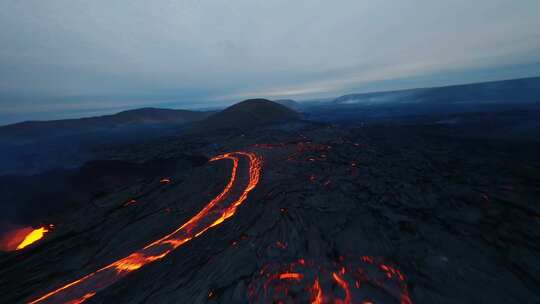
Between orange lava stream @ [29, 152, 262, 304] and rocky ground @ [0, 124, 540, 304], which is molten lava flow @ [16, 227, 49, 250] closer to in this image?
→ rocky ground @ [0, 124, 540, 304]

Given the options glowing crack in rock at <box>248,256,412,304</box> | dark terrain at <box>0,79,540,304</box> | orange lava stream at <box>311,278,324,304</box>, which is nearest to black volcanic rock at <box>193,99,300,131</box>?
dark terrain at <box>0,79,540,304</box>

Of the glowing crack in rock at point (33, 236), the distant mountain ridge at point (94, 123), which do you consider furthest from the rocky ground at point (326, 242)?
the distant mountain ridge at point (94, 123)

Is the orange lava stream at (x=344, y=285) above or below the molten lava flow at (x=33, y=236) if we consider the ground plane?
below

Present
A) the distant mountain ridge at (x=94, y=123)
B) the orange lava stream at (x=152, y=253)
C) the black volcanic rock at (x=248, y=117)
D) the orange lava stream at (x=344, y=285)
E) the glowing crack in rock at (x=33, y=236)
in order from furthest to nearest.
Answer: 1. the distant mountain ridge at (x=94, y=123)
2. the black volcanic rock at (x=248, y=117)
3. the glowing crack in rock at (x=33, y=236)
4. the orange lava stream at (x=152, y=253)
5. the orange lava stream at (x=344, y=285)

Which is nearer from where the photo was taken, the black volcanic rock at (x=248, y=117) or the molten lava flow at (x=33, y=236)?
the molten lava flow at (x=33, y=236)

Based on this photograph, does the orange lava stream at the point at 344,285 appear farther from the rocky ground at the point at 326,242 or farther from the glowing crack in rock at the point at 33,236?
the glowing crack in rock at the point at 33,236

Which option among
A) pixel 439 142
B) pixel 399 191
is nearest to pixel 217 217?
pixel 399 191

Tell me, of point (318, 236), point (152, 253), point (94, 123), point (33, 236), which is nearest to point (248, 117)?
point (33, 236)
